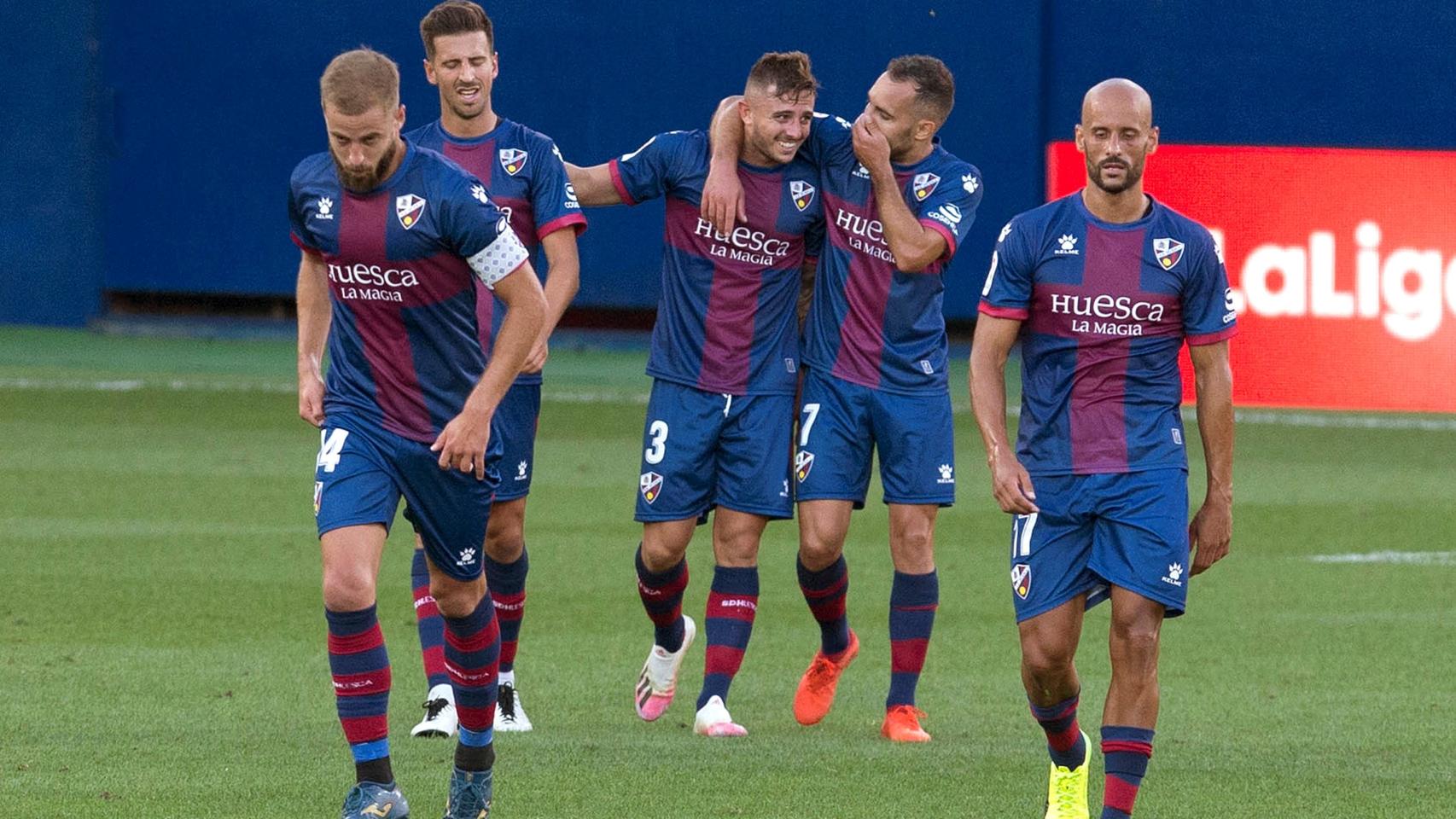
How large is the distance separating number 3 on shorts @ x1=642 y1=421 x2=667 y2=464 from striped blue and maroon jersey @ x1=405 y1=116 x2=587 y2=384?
467mm

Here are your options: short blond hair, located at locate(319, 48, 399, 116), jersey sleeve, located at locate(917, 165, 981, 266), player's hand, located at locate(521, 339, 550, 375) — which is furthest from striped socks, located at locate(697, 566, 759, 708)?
Result: short blond hair, located at locate(319, 48, 399, 116)

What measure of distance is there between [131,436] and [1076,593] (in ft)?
33.2

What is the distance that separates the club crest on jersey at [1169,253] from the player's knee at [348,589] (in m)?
2.08

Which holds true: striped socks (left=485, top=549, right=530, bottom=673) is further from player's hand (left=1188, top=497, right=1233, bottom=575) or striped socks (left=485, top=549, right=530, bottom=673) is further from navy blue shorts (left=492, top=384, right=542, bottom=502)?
player's hand (left=1188, top=497, right=1233, bottom=575)

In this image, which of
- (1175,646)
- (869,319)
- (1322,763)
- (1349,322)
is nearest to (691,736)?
(869,319)

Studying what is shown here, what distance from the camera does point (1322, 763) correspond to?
6.62 metres

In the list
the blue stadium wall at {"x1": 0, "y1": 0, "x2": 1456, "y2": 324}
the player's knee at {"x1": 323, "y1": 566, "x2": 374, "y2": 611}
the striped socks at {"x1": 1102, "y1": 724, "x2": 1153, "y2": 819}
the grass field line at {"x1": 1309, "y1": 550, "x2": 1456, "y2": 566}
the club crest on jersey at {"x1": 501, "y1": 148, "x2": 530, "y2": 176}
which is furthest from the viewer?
the blue stadium wall at {"x1": 0, "y1": 0, "x2": 1456, "y2": 324}

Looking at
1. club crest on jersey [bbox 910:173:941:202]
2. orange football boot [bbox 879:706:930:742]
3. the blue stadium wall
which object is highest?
the blue stadium wall

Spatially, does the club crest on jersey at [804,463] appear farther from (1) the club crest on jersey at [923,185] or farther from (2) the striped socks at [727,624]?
(1) the club crest on jersey at [923,185]

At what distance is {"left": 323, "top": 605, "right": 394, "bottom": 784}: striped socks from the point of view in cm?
539

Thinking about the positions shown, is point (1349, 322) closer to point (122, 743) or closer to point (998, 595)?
point (998, 595)

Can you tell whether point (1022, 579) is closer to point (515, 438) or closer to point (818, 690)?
point (818, 690)

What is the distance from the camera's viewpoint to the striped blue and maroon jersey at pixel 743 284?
23.5 feet

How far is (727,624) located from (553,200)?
1.46 metres
